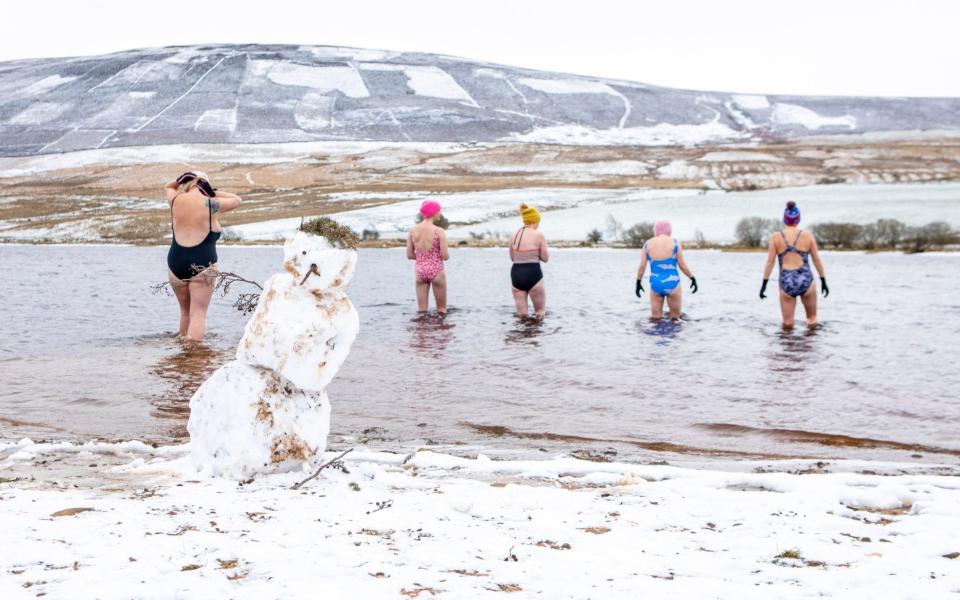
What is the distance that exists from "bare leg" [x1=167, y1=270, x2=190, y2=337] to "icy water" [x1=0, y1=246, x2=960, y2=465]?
28cm

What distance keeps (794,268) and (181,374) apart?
334 inches

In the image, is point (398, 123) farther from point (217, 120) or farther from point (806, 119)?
point (806, 119)

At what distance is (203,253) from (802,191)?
4309 cm

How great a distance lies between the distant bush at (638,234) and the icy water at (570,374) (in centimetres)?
1451

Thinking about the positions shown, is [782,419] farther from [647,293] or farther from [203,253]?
[647,293]

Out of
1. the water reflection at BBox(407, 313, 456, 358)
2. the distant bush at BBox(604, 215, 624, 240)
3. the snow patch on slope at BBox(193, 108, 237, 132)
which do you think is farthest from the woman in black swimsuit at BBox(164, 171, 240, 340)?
the snow patch on slope at BBox(193, 108, 237, 132)

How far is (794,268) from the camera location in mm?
13047

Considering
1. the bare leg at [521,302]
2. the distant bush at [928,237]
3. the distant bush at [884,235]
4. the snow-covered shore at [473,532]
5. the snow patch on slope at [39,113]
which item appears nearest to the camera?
the snow-covered shore at [473,532]

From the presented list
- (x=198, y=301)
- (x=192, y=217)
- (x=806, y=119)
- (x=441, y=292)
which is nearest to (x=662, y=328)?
(x=441, y=292)

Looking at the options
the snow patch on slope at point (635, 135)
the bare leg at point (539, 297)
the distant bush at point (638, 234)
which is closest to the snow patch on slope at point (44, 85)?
the snow patch on slope at point (635, 135)

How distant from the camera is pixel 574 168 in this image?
72.2 meters

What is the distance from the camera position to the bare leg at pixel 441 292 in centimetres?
1488

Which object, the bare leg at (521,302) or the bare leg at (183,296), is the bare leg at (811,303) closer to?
the bare leg at (521,302)

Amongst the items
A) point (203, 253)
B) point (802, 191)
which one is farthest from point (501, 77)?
point (203, 253)
